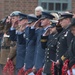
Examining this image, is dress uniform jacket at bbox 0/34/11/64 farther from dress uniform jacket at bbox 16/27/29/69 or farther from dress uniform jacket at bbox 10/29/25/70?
dress uniform jacket at bbox 16/27/29/69

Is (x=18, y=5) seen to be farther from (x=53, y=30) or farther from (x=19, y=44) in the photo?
(x=53, y=30)

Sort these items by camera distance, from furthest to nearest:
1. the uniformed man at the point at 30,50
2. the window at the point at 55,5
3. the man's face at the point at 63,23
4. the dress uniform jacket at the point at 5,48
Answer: the window at the point at 55,5, the dress uniform jacket at the point at 5,48, the uniformed man at the point at 30,50, the man's face at the point at 63,23

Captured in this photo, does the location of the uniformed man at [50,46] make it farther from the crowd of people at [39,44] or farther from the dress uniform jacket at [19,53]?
the dress uniform jacket at [19,53]

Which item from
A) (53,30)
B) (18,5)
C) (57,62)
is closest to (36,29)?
(53,30)

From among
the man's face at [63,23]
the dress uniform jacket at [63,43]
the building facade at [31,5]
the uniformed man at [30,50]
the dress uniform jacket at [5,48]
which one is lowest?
the building facade at [31,5]

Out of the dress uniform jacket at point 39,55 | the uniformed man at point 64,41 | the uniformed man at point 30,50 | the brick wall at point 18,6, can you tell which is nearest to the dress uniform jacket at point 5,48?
the uniformed man at point 30,50

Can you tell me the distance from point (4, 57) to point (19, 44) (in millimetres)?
1285

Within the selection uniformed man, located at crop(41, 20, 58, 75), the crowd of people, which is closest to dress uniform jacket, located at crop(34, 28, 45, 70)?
the crowd of people

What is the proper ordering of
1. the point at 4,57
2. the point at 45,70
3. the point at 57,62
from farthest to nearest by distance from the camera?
the point at 4,57
the point at 45,70
the point at 57,62

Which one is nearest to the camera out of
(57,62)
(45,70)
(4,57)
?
(57,62)

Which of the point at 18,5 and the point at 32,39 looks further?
the point at 18,5

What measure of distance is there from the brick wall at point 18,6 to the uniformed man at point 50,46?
11789 mm

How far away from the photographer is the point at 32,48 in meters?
8.69

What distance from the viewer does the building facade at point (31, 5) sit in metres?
19.8
